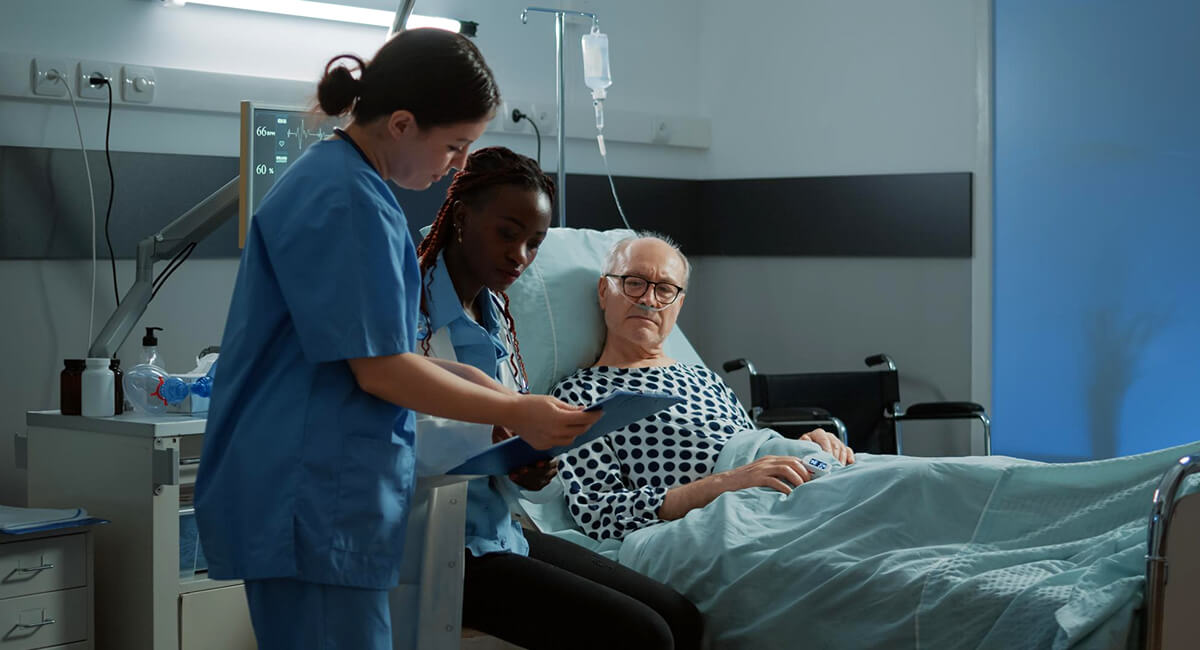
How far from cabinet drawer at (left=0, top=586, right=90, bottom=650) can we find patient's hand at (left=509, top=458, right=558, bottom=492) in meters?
1.08

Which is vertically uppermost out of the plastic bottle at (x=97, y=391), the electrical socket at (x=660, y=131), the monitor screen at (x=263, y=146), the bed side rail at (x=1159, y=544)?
the electrical socket at (x=660, y=131)

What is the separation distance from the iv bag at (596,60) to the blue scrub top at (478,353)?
1524 millimetres

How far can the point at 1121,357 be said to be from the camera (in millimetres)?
3498

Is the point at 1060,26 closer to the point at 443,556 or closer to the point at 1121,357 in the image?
the point at 1121,357

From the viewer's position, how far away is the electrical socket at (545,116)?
3.72 metres

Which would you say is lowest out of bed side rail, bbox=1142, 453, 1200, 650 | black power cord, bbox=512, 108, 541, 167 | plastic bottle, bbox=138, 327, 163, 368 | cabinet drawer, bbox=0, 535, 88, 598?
cabinet drawer, bbox=0, 535, 88, 598

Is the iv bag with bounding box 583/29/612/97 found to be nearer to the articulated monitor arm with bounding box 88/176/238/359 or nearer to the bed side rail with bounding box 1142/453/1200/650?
the articulated monitor arm with bounding box 88/176/238/359

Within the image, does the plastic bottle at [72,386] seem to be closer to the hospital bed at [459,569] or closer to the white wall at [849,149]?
the hospital bed at [459,569]

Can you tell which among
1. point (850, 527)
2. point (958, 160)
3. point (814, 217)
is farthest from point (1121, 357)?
point (850, 527)

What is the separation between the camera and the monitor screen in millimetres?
→ 2547

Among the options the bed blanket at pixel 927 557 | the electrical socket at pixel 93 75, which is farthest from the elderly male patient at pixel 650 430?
the electrical socket at pixel 93 75

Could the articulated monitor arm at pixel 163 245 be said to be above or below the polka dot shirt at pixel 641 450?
above

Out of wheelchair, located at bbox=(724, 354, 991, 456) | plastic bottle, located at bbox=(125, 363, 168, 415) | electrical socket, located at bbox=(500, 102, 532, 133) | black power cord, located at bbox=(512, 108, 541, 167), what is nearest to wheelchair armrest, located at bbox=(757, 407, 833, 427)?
wheelchair, located at bbox=(724, 354, 991, 456)

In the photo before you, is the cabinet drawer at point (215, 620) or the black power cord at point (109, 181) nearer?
the cabinet drawer at point (215, 620)
